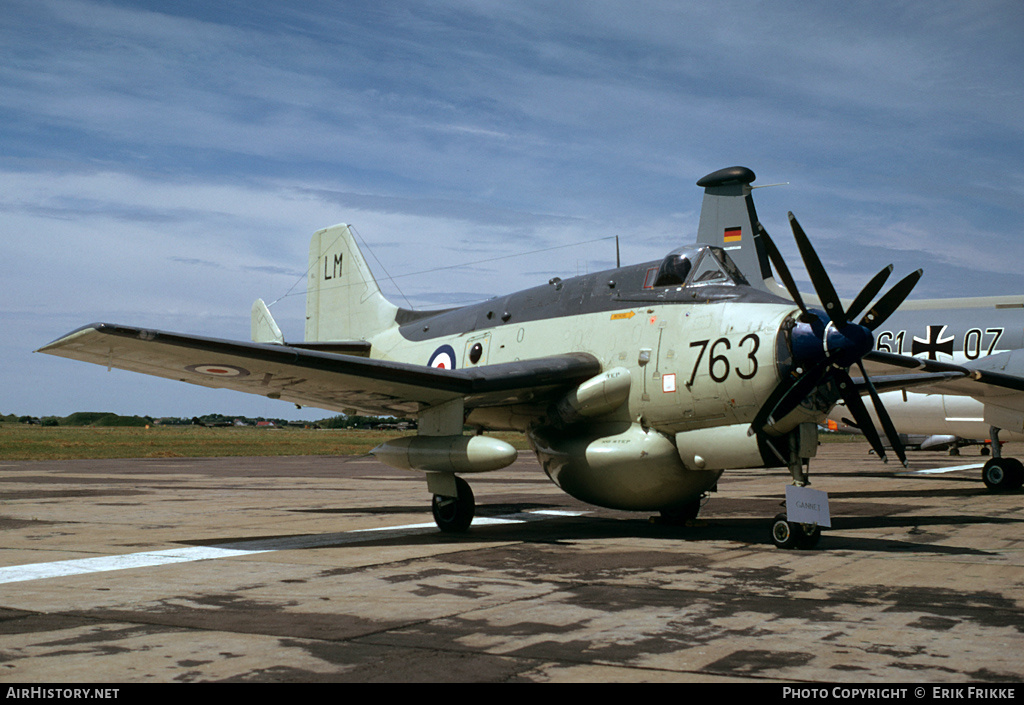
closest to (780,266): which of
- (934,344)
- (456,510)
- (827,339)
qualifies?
(827,339)

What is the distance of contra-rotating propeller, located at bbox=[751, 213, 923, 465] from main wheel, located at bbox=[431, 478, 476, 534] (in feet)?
14.9

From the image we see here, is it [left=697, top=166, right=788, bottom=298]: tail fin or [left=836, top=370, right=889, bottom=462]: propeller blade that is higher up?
[left=697, top=166, right=788, bottom=298]: tail fin

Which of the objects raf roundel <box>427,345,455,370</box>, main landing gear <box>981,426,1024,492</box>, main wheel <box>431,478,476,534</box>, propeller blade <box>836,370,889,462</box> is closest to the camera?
propeller blade <box>836,370,889,462</box>

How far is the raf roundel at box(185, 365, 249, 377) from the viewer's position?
11.7 m

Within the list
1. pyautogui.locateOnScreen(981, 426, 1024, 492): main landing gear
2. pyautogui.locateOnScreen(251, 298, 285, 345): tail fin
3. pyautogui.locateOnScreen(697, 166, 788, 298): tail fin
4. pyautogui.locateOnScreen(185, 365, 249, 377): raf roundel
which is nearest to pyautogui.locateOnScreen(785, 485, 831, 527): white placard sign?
pyautogui.locateOnScreen(185, 365, 249, 377): raf roundel

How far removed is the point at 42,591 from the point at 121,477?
64.4ft

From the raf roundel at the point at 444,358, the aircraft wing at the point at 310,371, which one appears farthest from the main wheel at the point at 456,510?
the raf roundel at the point at 444,358

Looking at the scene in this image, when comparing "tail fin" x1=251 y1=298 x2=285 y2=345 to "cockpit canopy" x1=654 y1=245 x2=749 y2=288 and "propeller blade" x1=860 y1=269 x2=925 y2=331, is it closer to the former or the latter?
"cockpit canopy" x1=654 y1=245 x2=749 y2=288

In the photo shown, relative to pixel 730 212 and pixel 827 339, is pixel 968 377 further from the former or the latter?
pixel 730 212

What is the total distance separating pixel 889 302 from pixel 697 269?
2748 mm

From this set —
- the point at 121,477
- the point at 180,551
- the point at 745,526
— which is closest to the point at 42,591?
the point at 180,551

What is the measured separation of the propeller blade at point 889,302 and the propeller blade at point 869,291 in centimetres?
15

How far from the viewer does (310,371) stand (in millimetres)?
11711

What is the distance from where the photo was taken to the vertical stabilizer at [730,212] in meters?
48.9
